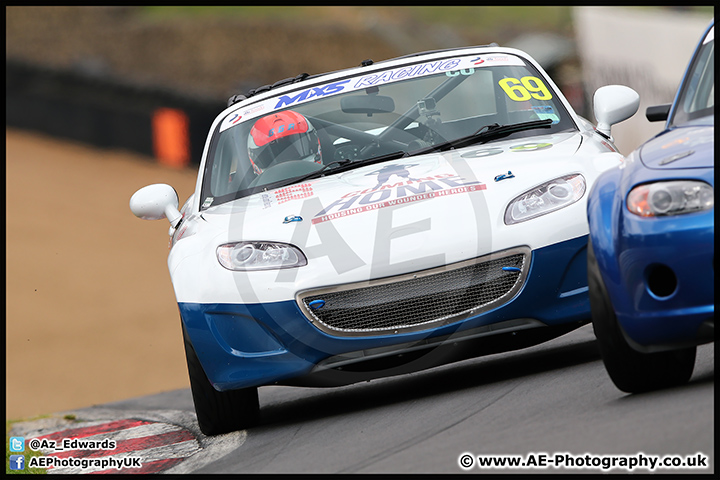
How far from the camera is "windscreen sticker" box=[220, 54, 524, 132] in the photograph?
21.3 feet

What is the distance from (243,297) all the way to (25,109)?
78.4 ft

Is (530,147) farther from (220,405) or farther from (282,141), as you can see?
(220,405)

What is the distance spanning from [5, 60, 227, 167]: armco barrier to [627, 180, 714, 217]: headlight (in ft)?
65.6

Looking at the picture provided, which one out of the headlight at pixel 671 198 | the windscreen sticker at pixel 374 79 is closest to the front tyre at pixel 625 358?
the headlight at pixel 671 198

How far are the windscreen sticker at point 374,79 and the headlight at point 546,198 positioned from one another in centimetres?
154

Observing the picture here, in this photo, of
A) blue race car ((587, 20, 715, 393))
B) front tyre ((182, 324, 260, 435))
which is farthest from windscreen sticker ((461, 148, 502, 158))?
front tyre ((182, 324, 260, 435))

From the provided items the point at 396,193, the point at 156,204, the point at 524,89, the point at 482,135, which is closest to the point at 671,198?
the point at 396,193

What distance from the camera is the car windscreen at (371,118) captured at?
20.0ft

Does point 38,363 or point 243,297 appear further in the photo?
point 38,363

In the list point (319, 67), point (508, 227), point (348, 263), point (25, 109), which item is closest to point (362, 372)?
A: point (348, 263)

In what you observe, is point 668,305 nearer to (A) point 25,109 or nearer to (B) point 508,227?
(B) point 508,227

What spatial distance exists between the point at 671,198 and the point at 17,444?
455cm

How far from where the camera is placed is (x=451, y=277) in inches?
194

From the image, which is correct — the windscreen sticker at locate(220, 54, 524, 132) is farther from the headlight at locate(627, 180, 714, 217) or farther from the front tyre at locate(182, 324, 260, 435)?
the headlight at locate(627, 180, 714, 217)
